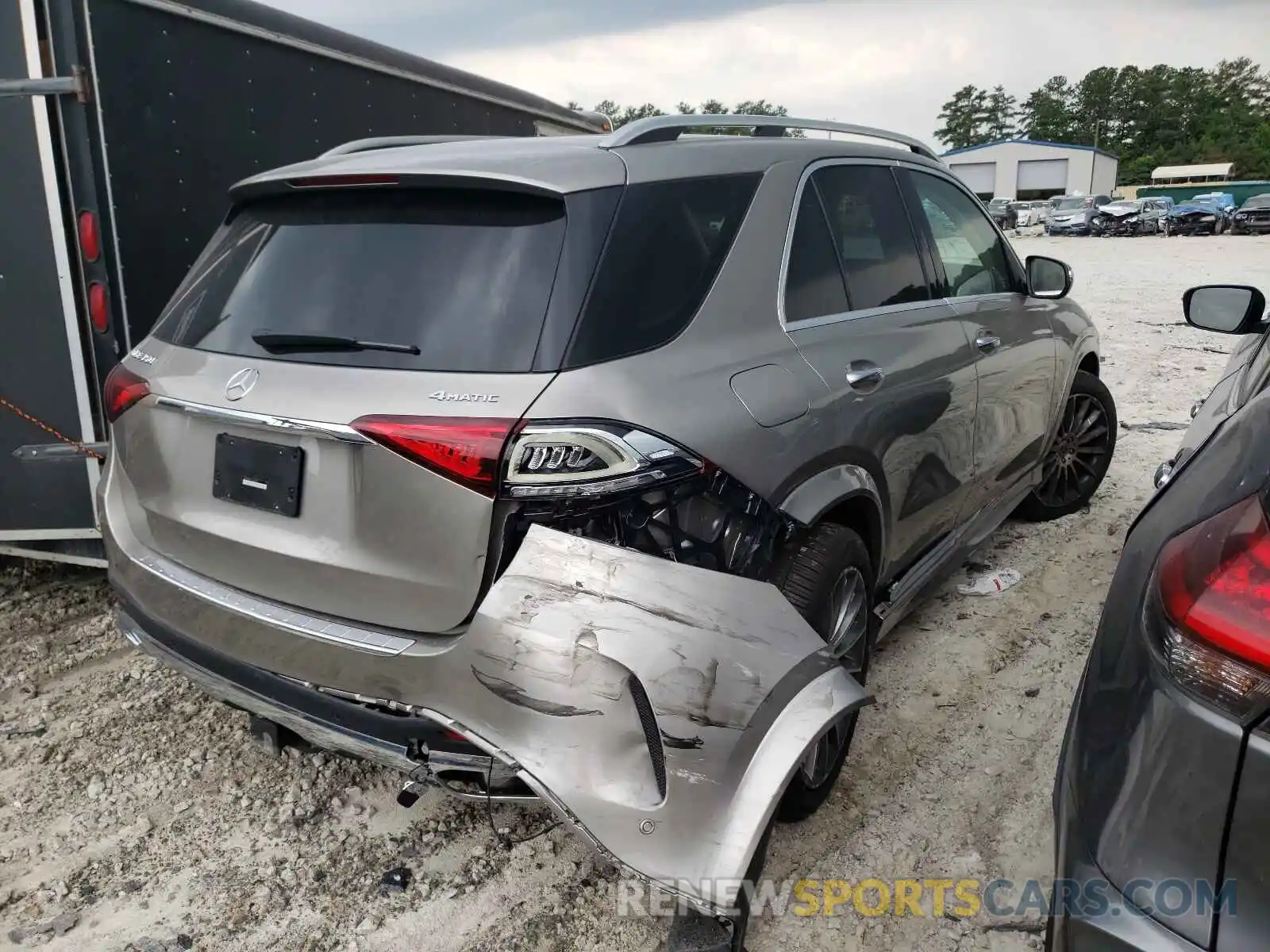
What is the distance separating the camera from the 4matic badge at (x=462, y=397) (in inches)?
73.4

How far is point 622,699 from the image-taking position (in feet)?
5.90

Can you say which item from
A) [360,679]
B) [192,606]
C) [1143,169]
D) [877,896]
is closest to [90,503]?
[192,606]

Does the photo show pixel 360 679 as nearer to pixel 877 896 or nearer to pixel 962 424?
pixel 877 896

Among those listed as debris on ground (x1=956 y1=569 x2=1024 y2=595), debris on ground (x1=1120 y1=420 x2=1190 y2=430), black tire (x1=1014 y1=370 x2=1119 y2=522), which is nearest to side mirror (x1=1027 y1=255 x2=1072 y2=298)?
black tire (x1=1014 y1=370 x2=1119 y2=522)

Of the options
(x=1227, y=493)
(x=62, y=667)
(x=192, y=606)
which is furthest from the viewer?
(x=62, y=667)

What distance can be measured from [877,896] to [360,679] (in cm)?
145

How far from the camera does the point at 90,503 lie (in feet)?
12.4

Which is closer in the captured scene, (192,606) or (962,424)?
(192,606)

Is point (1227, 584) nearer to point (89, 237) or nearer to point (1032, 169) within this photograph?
point (89, 237)

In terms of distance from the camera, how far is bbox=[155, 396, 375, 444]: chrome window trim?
1928 mm

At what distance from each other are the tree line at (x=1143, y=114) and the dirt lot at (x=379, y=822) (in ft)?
322

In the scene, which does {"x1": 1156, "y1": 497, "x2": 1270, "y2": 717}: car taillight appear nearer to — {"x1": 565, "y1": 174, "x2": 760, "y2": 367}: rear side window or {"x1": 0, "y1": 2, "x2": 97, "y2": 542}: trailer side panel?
{"x1": 565, "y1": 174, "x2": 760, "y2": 367}: rear side window

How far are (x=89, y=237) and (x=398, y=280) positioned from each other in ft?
6.92

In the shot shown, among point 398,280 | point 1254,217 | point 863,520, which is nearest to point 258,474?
point 398,280
